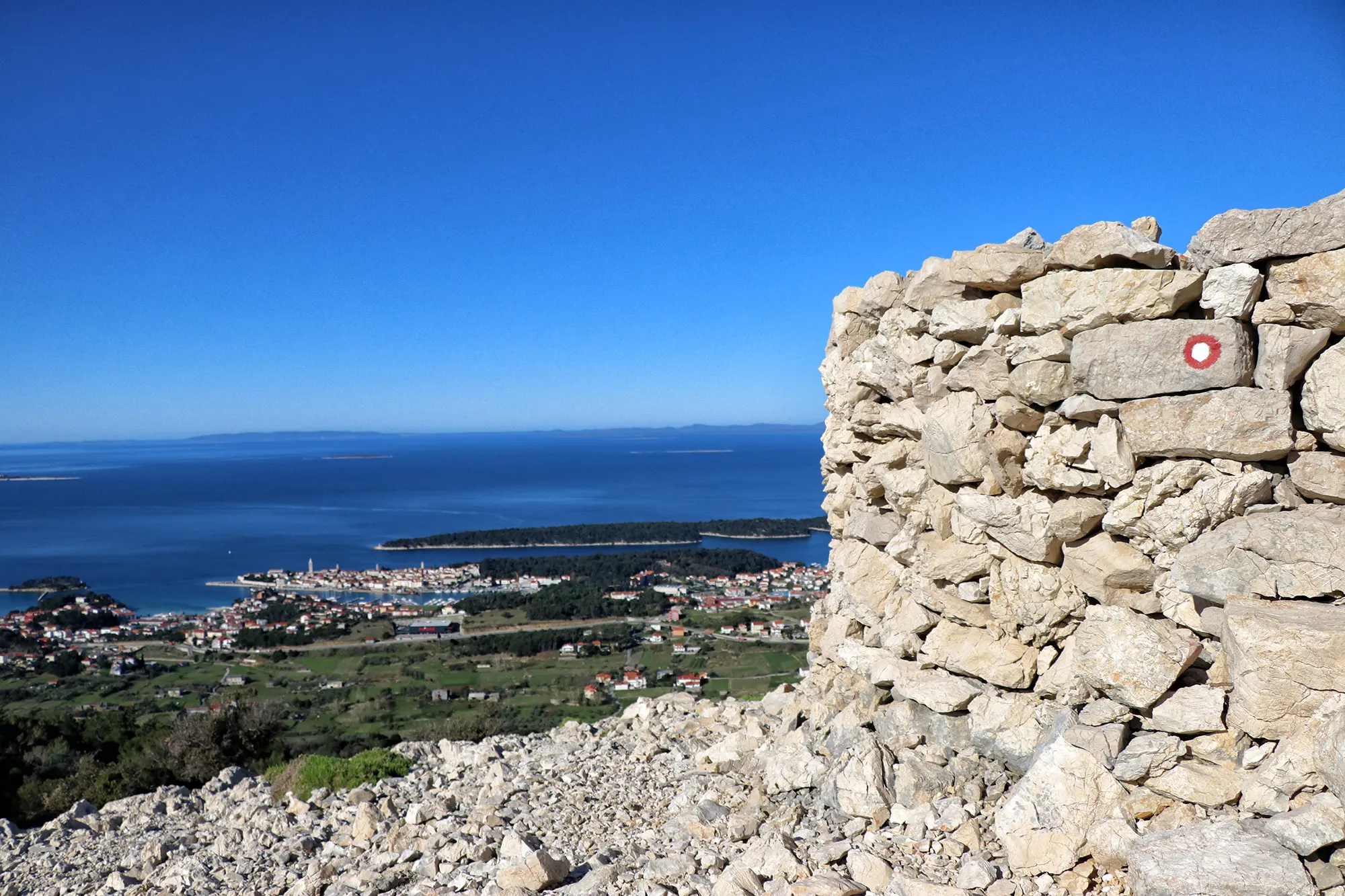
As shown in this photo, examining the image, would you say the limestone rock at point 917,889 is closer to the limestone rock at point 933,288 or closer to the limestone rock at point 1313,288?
the limestone rock at point 1313,288

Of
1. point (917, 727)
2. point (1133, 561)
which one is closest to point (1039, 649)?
point (1133, 561)

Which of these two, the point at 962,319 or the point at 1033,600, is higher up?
the point at 962,319

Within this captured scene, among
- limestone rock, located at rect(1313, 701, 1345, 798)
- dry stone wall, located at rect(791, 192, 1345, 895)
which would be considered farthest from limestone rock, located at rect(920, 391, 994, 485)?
limestone rock, located at rect(1313, 701, 1345, 798)

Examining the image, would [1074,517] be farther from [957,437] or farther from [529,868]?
[529,868]

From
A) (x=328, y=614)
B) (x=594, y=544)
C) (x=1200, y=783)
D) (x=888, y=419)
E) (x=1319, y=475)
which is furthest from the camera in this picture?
(x=594, y=544)

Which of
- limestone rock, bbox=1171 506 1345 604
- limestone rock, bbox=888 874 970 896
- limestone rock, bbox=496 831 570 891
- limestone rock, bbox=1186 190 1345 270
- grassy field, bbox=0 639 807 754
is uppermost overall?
limestone rock, bbox=1186 190 1345 270

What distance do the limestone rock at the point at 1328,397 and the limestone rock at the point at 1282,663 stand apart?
91 cm

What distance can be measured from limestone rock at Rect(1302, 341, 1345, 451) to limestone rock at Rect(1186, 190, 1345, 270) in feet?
1.87

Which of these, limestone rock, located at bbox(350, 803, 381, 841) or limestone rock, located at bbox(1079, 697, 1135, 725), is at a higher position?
limestone rock, located at bbox(1079, 697, 1135, 725)

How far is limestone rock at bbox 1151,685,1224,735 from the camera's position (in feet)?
14.8

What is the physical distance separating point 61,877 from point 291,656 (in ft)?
88.2

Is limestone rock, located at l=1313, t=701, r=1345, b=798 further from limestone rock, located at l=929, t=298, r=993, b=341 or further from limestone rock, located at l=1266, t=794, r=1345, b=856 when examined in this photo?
limestone rock, located at l=929, t=298, r=993, b=341

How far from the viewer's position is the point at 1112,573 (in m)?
5.11

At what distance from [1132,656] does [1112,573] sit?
20.2 inches
